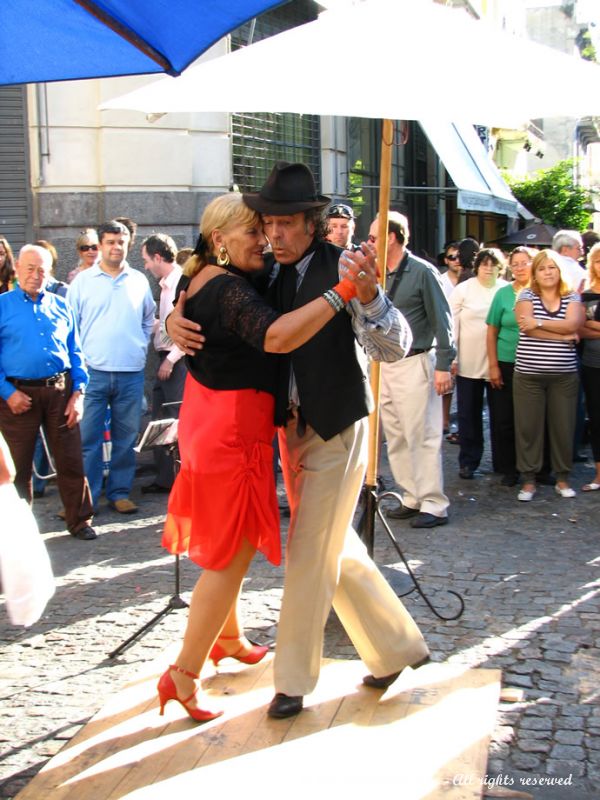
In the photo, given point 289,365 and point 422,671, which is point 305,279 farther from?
point 422,671

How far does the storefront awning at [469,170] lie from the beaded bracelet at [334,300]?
9.95m

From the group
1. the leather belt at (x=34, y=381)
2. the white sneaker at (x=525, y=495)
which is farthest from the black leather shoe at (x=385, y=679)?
the white sneaker at (x=525, y=495)

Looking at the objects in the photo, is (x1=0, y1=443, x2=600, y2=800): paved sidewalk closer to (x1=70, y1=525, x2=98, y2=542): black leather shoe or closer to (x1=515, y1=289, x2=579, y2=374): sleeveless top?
(x1=70, y1=525, x2=98, y2=542): black leather shoe

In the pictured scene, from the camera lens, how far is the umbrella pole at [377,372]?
4.96 meters

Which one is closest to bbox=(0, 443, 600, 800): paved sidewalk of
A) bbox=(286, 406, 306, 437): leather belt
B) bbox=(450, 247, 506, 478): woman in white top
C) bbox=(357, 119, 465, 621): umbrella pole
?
bbox=(357, 119, 465, 621): umbrella pole

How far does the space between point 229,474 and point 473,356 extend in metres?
5.50

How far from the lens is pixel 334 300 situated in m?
3.58

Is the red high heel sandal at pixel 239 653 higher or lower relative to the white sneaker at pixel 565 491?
higher

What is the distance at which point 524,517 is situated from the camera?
7.75 metres

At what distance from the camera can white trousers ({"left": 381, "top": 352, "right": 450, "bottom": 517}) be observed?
7.36 m

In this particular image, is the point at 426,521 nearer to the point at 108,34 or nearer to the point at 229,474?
the point at 229,474

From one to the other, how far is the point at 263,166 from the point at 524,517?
7.39 m

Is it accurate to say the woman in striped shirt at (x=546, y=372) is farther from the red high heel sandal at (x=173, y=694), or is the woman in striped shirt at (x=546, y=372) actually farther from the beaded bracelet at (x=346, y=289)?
the beaded bracelet at (x=346, y=289)

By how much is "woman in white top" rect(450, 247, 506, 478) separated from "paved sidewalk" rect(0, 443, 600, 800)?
1.00 metres
